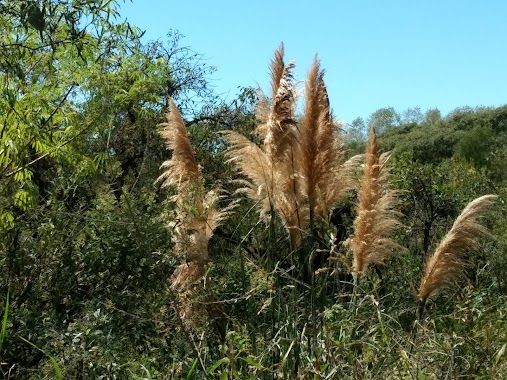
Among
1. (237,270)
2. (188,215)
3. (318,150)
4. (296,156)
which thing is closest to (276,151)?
(296,156)

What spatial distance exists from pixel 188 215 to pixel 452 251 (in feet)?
5.60

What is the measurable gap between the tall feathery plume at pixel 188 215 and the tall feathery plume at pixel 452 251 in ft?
4.59

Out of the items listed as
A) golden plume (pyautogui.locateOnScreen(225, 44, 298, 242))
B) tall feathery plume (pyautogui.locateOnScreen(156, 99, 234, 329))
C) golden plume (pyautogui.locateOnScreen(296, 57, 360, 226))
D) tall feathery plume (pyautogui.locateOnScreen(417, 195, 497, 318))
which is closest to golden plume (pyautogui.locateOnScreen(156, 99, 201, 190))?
tall feathery plume (pyautogui.locateOnScreen(156, 99, 234, 329))

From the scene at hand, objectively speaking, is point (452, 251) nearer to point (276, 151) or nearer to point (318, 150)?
point (318, 150)

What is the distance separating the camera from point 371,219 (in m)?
4.61

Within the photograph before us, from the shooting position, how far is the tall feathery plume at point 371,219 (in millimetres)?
4602

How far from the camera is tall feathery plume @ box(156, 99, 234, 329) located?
14.7ft

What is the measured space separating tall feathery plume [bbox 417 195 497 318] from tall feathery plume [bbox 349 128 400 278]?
32 centimetres

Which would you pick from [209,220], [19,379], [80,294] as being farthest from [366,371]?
[80,294]

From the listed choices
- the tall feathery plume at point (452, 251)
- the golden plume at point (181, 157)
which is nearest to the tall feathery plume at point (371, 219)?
the tall feathery plume at point (452, 251)

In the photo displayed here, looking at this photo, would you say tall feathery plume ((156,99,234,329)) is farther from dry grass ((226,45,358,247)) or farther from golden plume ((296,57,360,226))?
golden plume ((296,57,360,226))

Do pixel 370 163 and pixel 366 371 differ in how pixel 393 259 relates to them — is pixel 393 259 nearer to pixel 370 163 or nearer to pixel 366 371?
pixel 370 163

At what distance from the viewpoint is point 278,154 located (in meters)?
4.35

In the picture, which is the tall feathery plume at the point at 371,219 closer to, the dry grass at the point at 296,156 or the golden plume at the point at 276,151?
the dry grass at the point at 296,156
